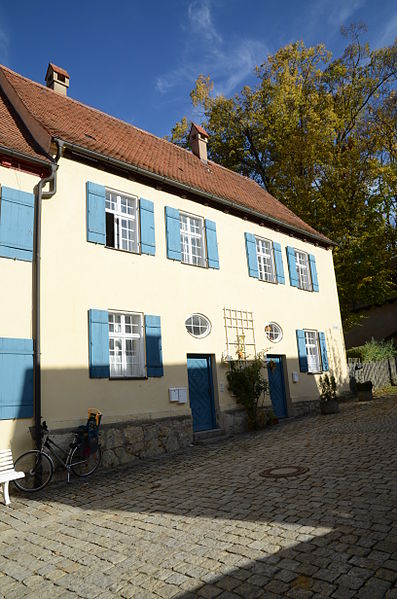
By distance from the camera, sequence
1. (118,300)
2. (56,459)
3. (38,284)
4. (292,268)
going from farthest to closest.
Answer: (292,268) < (118,300) < (38,284) < (56,459)

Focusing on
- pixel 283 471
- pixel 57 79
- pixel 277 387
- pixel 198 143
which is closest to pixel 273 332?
pixel 277 387

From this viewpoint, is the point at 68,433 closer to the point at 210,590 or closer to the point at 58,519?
the point at 58,519

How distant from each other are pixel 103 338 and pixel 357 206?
564 inches

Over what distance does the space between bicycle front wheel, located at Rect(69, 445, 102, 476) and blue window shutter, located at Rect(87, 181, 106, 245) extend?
167 inches

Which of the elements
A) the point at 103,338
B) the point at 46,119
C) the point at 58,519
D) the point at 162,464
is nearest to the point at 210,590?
the point at 58,519

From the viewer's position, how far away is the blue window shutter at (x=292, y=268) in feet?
48.4

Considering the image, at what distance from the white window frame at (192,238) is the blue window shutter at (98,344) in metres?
3.38

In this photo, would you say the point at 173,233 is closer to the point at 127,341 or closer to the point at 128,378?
the point at 127,341

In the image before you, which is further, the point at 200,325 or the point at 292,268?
the point at 292,268

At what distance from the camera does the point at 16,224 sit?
8.31 metres

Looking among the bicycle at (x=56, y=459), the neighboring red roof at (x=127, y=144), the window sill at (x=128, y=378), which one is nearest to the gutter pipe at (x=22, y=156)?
the neighboring red roof at (x=127, y=144)

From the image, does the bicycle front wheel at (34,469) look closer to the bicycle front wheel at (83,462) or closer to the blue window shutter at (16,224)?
the bicycle front wheel at (83,462)

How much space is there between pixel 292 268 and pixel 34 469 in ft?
33.8

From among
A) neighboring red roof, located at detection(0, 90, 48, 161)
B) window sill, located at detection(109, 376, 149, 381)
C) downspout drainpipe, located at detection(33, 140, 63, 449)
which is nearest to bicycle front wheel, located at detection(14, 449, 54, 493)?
downspout drainpipe, located at detection(33, 140, 63, 449)
